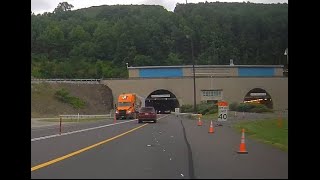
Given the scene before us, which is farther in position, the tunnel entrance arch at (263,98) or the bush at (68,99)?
the bush at (68,99)

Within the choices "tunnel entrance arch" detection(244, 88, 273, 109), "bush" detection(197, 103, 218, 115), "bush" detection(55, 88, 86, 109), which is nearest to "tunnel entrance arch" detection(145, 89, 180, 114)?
"bush" detection(55, 88, 86, 109)

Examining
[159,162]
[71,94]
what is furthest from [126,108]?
[159,162]

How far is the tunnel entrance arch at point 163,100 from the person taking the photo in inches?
4117

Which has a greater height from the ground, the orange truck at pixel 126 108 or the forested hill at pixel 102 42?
the forested hill at pixel 102 42

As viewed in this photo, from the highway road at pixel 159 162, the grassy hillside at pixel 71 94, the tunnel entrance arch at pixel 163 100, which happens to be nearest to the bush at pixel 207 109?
the grassy hillside at pixel 71 94

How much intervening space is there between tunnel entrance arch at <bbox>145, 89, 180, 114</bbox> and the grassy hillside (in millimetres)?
8834

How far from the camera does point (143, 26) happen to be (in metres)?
70.4

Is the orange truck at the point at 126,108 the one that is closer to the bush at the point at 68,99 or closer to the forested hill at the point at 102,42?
the forested hill at the point at 102,42

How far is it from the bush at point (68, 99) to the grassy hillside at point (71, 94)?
0.82 metres
